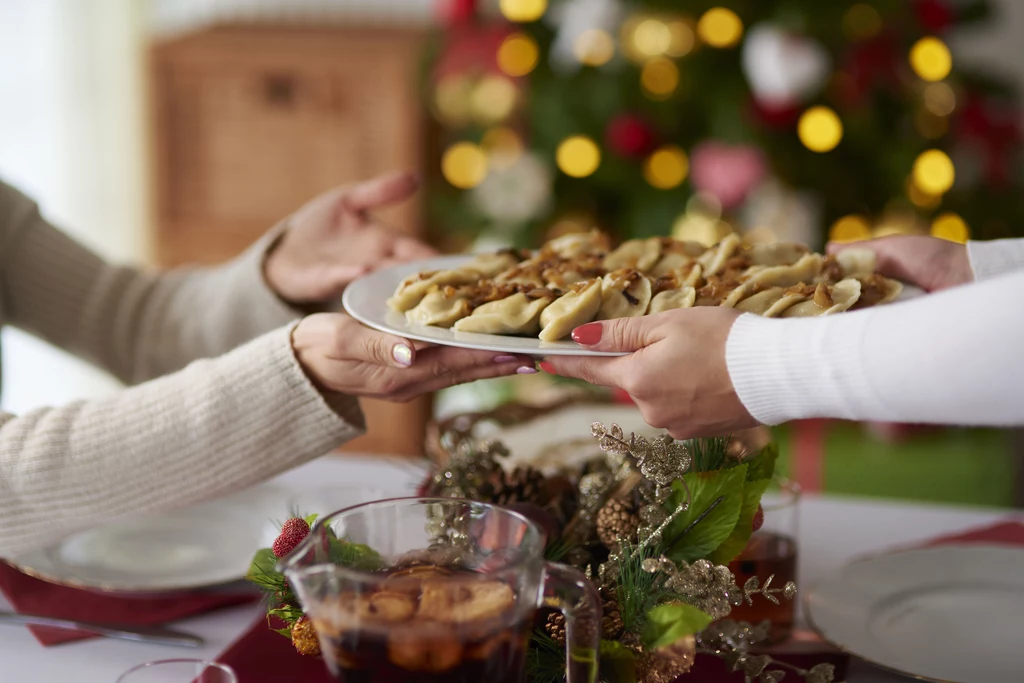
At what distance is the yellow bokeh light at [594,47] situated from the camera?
2.68 meters

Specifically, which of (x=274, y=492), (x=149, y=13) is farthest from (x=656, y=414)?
(x=149, y=13)

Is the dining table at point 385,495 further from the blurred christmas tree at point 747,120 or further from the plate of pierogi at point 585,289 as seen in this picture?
the blurred christmas tree at point 747,120

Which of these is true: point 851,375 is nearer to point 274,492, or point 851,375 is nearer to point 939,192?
point 274,492

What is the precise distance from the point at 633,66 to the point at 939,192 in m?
0.85

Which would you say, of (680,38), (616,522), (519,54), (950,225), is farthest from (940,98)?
(616,522)

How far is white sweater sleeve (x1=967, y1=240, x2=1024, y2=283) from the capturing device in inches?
42.1

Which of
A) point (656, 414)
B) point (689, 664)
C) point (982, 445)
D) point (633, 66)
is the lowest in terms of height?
point (982, 445)

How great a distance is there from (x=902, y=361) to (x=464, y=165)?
7.94 ft

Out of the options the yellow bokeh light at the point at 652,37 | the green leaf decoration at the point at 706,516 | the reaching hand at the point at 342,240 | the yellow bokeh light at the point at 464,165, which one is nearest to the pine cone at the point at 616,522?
the green leaf decoration at the point at 706,516

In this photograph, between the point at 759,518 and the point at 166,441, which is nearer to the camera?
the point at 759,518

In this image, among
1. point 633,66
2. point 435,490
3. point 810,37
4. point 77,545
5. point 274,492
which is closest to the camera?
point 435,490

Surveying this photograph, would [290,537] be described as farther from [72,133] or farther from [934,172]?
[72,133]

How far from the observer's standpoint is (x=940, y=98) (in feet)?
8.80

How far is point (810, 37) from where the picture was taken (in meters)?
2.55
